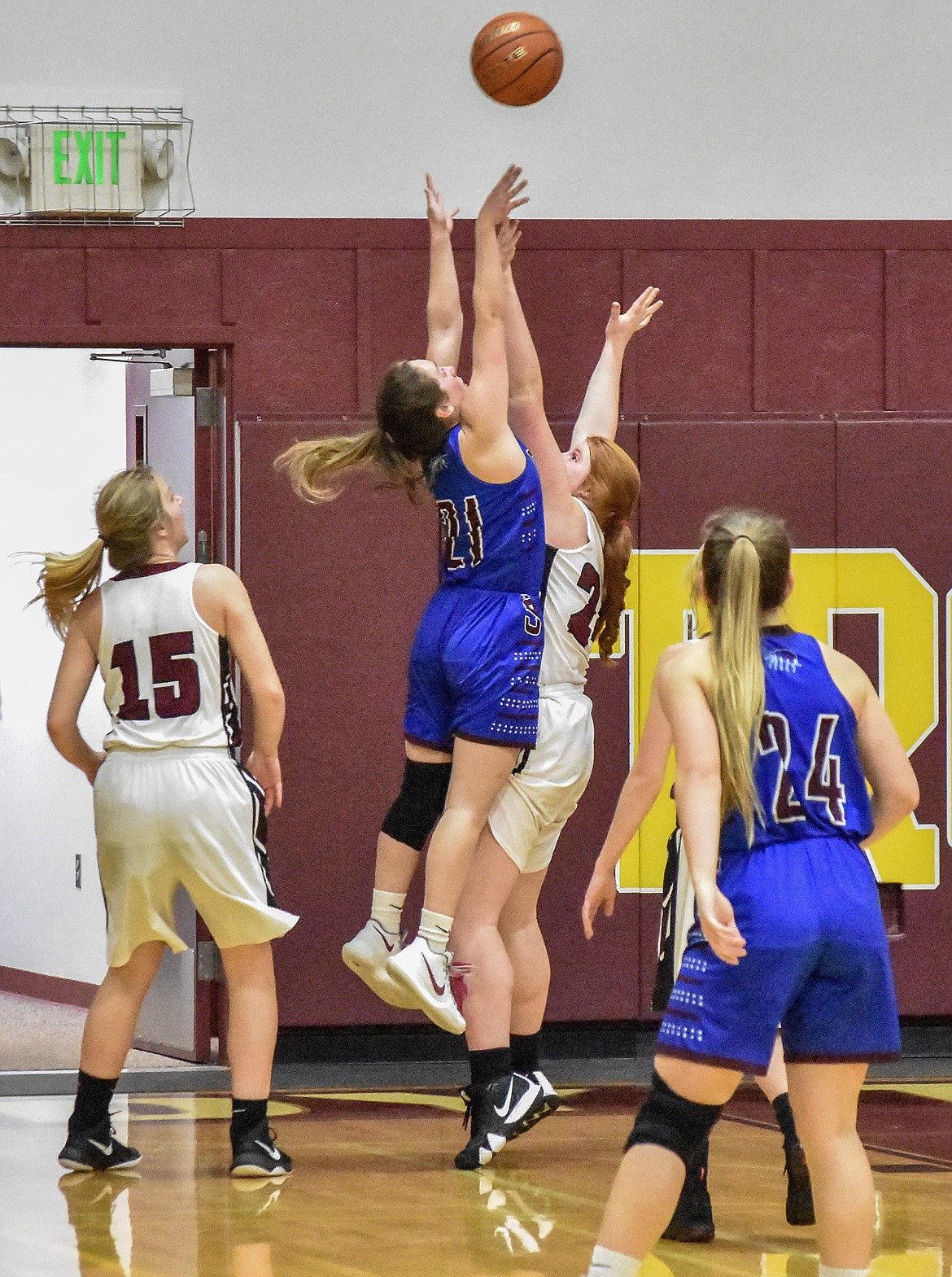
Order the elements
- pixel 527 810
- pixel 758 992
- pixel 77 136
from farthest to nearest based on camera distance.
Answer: pixel 77 136
pixel 527 810
pixel 758 992

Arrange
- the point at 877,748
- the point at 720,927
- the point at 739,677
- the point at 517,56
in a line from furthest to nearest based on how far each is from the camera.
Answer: the point at 517,56, the point at 877,748, the point at 739,677, the point at 720,927

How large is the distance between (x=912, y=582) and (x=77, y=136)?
3.19m

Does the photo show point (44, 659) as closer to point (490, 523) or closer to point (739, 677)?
point (490, 523)

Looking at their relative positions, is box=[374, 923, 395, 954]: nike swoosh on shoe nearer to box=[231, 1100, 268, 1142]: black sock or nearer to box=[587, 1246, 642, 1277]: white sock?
box=[231, 1100, 268, 1142]: black sock

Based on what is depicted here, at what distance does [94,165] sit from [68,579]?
198 centimetres

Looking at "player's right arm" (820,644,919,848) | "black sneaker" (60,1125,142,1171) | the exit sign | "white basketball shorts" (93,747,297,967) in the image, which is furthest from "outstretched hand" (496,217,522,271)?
"black sneaker" (60,1125,142,1171)

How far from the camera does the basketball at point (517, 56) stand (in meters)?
6.55

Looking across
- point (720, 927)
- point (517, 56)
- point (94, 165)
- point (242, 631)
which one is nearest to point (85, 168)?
point (94, 165)

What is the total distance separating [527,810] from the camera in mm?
5215

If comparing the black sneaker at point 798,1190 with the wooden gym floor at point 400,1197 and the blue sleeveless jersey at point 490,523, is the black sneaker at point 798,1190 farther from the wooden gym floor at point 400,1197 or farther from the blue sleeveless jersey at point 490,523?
A: the blue sleeveless jersey at point 490,523

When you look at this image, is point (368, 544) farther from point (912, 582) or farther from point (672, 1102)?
point (672, 1102)

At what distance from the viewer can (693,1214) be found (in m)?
4.32

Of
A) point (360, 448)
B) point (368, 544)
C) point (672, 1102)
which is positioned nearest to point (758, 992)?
point (672, 1102)

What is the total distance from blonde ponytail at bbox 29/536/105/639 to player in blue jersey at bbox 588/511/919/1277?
2.10 meters
